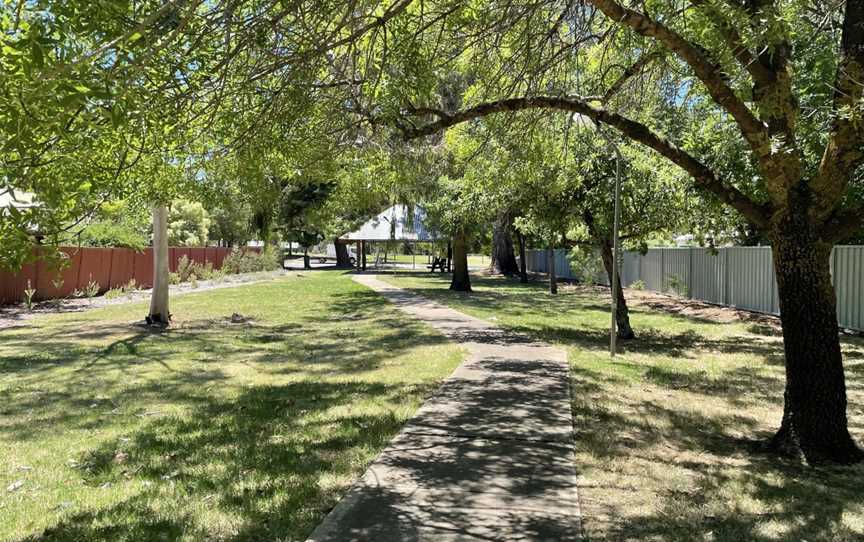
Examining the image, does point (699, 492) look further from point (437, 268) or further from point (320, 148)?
point (437, 268)

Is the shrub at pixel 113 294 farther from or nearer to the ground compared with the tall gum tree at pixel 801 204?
nearer to the ground

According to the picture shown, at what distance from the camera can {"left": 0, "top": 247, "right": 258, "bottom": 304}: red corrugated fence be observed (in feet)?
65.6

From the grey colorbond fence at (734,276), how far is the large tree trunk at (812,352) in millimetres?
9685

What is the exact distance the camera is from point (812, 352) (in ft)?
19.0

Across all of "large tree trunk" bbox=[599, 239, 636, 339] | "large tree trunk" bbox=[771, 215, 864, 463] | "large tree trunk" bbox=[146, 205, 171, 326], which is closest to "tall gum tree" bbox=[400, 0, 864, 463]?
"large tree trunk" bbox=[771, 215, 864, 463]

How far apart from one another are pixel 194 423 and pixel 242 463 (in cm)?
170

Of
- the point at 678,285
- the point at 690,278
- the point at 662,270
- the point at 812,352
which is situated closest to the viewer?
the point at 812,352

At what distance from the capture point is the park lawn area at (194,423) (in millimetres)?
4418

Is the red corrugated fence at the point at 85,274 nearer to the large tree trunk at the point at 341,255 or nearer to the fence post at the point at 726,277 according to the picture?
the fence post at the point at 726,277

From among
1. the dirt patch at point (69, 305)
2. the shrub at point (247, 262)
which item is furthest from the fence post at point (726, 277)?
the shrub at point (247, 262)

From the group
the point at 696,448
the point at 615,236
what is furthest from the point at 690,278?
the point at 696,448

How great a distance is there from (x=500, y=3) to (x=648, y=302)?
1773 centimetres

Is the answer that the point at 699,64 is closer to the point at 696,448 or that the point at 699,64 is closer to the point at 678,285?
the point at 696,448

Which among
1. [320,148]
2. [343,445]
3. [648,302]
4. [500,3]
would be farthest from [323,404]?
[648,302]
